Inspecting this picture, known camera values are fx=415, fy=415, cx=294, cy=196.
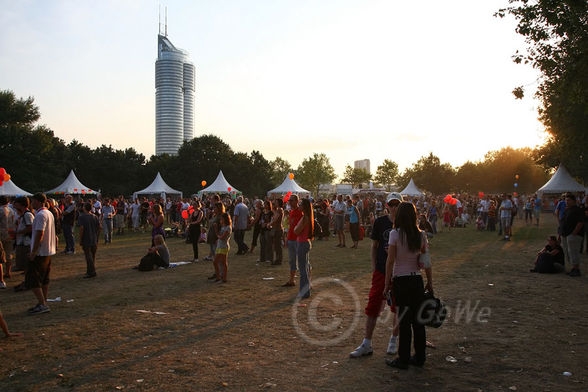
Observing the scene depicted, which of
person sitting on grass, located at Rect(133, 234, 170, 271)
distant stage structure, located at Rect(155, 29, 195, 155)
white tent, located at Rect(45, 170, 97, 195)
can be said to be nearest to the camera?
person sitting on grass, located at Rect(133, 234, 170, 271)

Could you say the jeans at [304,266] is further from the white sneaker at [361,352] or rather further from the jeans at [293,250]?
the white sneaker at [361,352]

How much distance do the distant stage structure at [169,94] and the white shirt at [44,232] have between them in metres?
181

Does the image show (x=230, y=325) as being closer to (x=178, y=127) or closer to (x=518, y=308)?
(x=518, y=308)

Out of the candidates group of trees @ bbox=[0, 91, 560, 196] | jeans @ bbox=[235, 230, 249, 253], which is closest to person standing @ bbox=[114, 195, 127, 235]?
jeans @ bbox=[235, 230, 249, 253]

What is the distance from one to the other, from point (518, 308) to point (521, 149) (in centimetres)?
8007

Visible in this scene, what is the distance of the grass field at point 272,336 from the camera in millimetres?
4223

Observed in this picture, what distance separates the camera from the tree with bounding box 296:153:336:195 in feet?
303

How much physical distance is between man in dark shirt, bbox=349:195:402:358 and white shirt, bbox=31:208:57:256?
510 cm

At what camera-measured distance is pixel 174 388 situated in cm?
403

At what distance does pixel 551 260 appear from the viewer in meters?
10.3

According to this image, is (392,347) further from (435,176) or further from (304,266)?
(435,176)

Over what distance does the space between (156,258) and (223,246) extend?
3227 millimetres

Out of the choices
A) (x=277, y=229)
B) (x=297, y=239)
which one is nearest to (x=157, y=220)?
(x=277, y=229)

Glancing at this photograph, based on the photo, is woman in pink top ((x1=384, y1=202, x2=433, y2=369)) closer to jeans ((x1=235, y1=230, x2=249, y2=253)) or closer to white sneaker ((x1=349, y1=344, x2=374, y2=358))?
white sneaker ((x1=349, y1=344, x2=374, y2=358))
